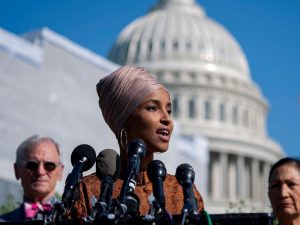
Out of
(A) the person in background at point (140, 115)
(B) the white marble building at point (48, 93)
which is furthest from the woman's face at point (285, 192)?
(B) the white marble building at point (48, 93)

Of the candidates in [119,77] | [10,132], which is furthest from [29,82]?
[119,77]

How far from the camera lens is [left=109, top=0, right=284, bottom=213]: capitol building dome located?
8244 centimetres

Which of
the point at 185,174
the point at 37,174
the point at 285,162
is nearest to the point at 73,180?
the point at 185,174

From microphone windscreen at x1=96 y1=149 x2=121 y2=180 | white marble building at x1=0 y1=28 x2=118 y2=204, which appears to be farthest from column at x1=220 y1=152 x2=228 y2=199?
microphone windscreen at x1=96 y1=149 x2=121 y2=180

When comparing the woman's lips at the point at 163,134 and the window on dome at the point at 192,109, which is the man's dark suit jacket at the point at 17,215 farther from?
the window on dome at the point at 192,109

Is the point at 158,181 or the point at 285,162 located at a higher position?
the point at 285,162

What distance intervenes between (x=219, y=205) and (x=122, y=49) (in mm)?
21043

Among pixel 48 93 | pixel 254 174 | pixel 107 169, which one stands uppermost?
pixel 254 174

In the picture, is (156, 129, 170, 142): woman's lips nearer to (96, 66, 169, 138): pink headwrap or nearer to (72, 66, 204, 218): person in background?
(72, 66, 204, 218): person in background

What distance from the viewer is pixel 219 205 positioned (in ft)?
244

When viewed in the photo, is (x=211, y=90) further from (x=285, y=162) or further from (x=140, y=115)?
(x=140, y=115)

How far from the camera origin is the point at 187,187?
12.2 ft

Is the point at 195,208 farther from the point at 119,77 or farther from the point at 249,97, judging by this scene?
the point at 249,97

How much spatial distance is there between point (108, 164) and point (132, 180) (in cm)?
39
